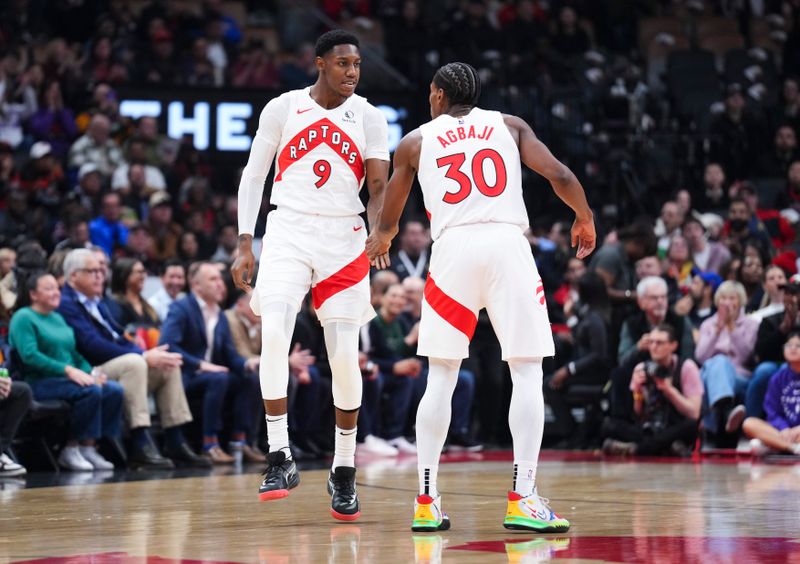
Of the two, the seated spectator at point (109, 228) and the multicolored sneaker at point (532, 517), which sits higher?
the seated spectator at point (109, 228)

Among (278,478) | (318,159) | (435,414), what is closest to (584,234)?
(435,414)

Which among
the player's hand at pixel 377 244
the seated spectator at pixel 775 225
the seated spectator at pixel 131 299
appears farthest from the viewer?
the seated spectator at pixel 775 225

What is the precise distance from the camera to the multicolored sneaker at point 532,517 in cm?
526

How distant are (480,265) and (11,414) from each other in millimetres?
4182

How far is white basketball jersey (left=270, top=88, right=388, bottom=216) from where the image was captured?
6.10 metres

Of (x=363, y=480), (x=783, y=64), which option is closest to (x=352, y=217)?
(x=363, y=480)

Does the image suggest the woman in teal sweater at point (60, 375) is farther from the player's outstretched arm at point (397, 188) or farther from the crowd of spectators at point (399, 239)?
the player's outstretched arm at point (397, 188)

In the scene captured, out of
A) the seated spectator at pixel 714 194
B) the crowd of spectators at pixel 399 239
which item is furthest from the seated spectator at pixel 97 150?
the seated spectator at pixel 714 194

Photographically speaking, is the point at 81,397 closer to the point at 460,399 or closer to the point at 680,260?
the point at 460,399

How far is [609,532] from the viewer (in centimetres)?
529

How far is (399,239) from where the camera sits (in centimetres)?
1531

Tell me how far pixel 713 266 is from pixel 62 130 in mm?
7308

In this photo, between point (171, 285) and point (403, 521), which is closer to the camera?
point (403, 521)

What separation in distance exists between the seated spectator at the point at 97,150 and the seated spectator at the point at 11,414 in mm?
6324
